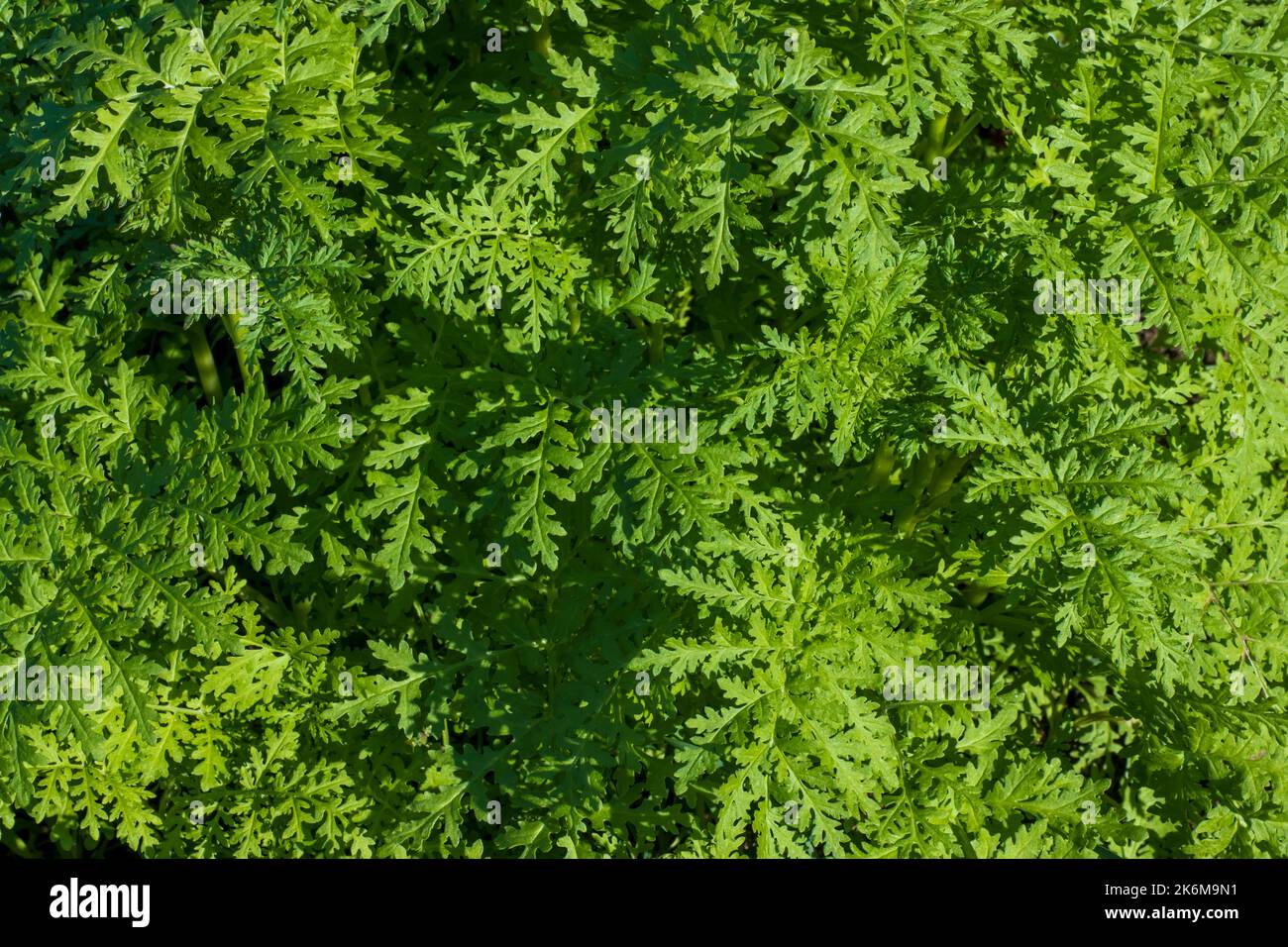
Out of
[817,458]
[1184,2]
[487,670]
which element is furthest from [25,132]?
[1184,2]

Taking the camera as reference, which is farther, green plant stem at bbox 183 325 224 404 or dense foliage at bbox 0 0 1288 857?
green plant stem at bbox 183 325 224 404

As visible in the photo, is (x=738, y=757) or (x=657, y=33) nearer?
(x=738, y=757)

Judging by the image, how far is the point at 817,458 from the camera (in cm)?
479

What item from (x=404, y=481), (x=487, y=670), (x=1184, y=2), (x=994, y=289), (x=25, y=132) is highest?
(x=1184, y=2)

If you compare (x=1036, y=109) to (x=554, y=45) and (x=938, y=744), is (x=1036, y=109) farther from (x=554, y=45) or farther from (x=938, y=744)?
(x=938, y=744)

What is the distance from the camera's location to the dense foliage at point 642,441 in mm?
3543

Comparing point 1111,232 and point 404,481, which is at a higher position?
point 1111,232

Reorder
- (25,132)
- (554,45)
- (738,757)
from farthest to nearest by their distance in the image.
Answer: (554,45) < (25,132) < (738,757)

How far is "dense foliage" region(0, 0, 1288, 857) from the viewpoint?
354cm

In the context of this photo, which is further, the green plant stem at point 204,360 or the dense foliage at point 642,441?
the green plant stem at point 204,360

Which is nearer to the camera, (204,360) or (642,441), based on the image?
(642,441)

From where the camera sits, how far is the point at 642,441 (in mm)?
3752

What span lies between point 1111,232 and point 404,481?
242 centimetres

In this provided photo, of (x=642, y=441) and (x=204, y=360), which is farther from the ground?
(x=204, y=360)
